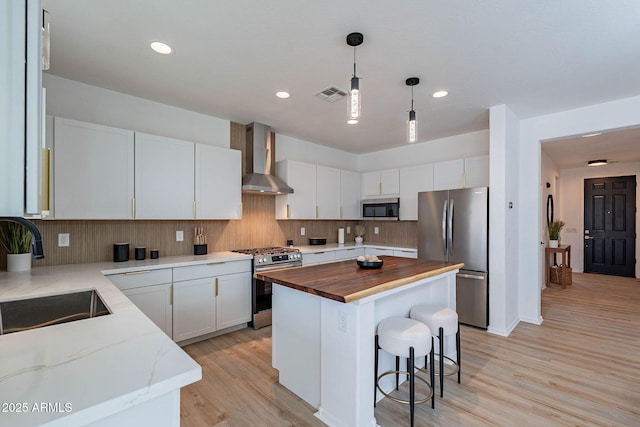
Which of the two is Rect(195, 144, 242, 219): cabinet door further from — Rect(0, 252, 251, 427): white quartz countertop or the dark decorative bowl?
Rect(0, 252, 251, 427): white quartz countertop

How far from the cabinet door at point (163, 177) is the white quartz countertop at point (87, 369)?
6.20 ft

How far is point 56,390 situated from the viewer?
2.64 ft

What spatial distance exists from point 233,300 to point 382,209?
2.89 m

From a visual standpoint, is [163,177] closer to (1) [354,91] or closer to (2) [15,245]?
(2) [15,245]

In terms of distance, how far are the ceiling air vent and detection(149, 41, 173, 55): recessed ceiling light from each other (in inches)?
53.8

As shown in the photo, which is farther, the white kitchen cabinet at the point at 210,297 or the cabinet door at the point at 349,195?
the cabinet door at the point at 349,195

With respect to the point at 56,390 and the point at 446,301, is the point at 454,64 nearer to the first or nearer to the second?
the point at 446,301

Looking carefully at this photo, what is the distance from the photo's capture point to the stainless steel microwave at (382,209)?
5.03m

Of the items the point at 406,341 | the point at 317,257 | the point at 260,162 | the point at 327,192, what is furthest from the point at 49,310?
the point at 327,192

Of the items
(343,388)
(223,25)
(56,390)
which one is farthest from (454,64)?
(56,390)

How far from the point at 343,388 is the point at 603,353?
9.46 ft

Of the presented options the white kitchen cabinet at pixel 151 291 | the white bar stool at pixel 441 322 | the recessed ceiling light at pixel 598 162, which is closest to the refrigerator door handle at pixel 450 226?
Result: the white bar stool at pixel 441 322

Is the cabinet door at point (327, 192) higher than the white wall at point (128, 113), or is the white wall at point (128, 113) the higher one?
the white wall at point (128, 113)

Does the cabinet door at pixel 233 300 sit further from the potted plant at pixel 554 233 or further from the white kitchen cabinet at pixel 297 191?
the potted plant at pixel 554 233
